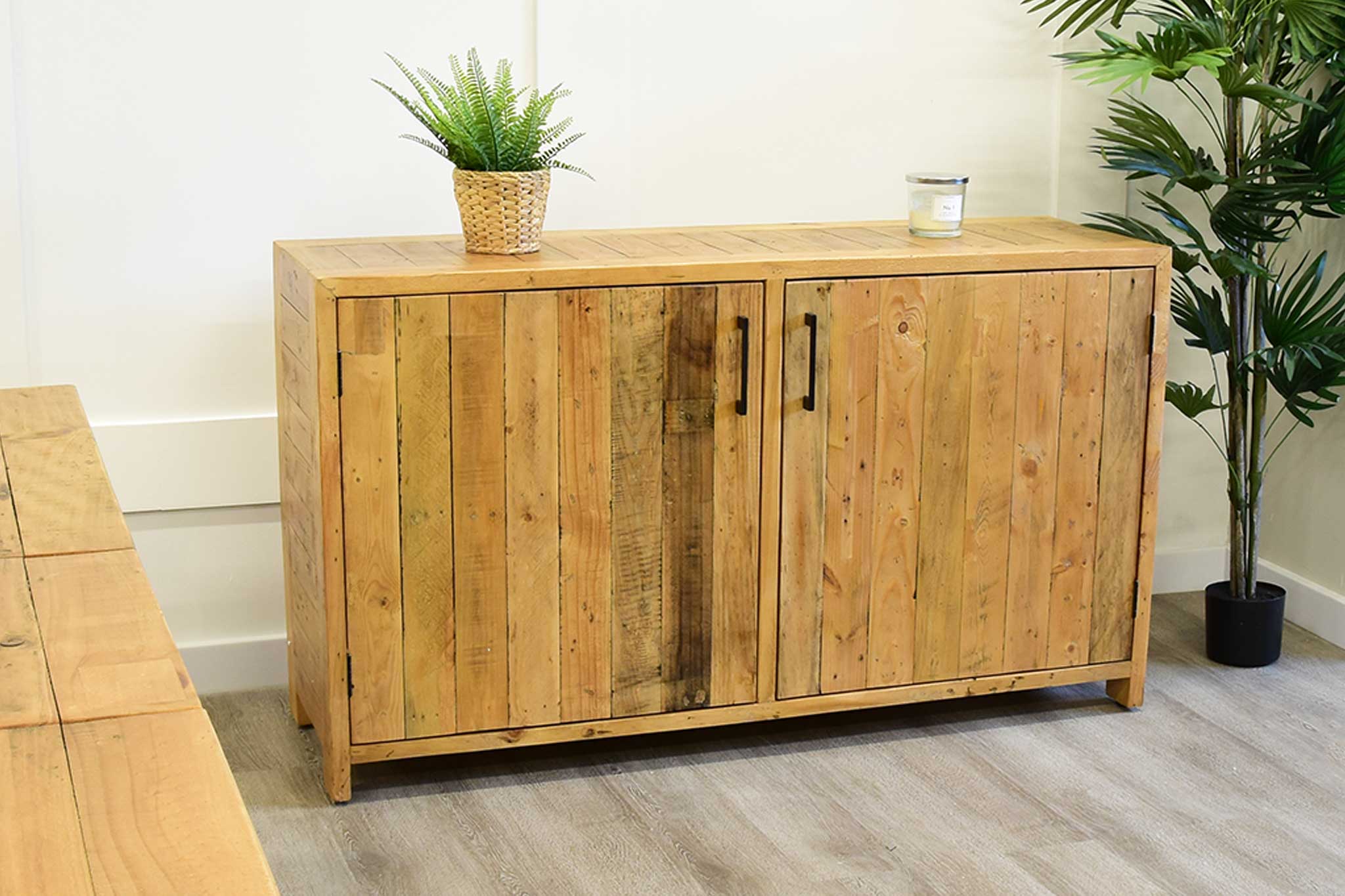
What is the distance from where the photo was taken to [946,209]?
302 centimetres

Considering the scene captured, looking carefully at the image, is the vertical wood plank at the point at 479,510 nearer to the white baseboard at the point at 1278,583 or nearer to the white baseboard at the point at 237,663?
the white baseboard at the point at 237,663

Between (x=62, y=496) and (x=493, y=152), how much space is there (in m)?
1.15

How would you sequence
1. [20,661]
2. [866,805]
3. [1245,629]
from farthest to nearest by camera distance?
1. [1245,629]
2. [866,805]
3. [20,661]

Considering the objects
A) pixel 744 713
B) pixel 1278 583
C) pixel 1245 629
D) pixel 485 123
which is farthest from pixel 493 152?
pixel 1278 583

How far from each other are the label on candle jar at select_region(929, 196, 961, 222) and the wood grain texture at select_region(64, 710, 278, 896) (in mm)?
2080

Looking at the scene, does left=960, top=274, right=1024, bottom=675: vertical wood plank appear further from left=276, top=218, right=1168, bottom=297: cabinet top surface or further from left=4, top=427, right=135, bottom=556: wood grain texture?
left=4, top=427, right=135, bottom=556: wood grain texture

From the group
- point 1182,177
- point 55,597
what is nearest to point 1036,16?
point 1182,177

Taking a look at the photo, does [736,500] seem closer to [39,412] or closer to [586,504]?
[586,504]

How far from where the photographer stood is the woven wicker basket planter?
273 cm

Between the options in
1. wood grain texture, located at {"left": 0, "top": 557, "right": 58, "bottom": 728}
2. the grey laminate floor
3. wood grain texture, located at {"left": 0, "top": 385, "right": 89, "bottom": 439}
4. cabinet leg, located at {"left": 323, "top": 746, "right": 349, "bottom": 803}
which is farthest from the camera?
cabinet leg, located at {"left": 323, "top": 746, "right": 349, "bottom": 803}

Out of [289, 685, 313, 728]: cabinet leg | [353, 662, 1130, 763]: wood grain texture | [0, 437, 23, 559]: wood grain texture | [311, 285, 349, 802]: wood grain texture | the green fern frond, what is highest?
the green fern frond

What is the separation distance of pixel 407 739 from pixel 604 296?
867 mm

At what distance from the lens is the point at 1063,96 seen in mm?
3533

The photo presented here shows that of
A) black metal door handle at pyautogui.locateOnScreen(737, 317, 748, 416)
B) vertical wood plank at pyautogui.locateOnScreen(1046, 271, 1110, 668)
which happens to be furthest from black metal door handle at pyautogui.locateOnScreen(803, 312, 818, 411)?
vertical wood plank at pyautogui.locateOnScreen(1046, 271, 1110, 668)
